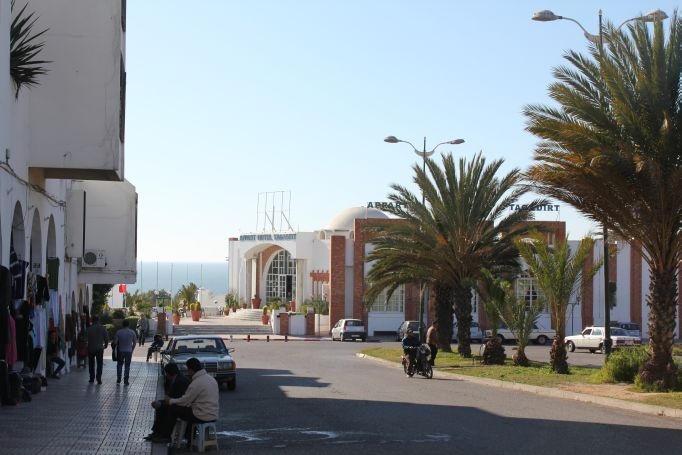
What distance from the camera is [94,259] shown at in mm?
33406

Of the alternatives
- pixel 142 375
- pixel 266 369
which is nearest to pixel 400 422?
pixel 142 375

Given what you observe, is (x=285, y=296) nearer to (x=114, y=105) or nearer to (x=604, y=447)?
(x=114, y=105)

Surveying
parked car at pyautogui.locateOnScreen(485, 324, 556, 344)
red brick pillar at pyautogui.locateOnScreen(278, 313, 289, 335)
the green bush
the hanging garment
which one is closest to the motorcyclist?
the green bush

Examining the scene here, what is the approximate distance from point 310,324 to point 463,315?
29.3 meters

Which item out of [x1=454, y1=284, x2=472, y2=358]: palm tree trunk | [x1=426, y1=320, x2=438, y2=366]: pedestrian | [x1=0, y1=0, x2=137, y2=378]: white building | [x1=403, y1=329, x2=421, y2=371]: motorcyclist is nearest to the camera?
[x1=0, y1=0, x2=137, y2=378]: white building

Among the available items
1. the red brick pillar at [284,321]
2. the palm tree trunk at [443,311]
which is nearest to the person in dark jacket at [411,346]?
the palm tree trunk at [443,311]

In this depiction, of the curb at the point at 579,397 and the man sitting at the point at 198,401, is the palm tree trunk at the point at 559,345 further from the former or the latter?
the man sitting at the point at 198,401

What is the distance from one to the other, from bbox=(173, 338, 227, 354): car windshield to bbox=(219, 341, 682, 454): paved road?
1146 mm

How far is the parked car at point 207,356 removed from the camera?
2358cm

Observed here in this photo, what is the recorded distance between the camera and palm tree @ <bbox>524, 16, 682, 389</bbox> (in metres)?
21.4

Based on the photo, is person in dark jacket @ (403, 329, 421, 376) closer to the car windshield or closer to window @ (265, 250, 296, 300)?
the car windshield

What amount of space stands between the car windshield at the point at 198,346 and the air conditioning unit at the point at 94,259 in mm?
9285

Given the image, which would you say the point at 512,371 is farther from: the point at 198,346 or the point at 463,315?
the point at 198,346

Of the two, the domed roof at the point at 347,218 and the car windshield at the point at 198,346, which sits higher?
the domed roof at the point at 347,218
